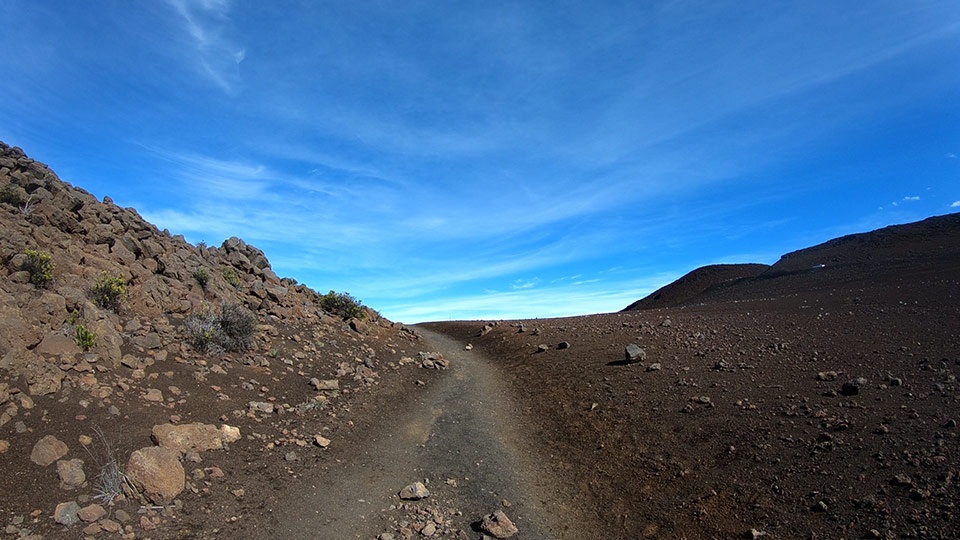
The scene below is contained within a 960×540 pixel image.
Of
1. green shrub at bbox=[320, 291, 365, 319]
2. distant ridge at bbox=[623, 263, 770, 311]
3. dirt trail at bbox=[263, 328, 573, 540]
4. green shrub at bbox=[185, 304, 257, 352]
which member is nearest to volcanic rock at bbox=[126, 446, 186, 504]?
dirt trail at bbox=[263, 328, 573, 540]

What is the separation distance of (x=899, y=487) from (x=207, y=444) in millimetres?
9877

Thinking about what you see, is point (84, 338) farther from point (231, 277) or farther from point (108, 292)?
point (231, 277)

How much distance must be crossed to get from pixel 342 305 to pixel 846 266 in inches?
1346

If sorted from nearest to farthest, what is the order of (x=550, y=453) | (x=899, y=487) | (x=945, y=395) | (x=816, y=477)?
(x=899, y=487), (x=816, y=477), (x=945, y=395), (x=550, y=453)

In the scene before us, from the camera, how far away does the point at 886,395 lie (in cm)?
798

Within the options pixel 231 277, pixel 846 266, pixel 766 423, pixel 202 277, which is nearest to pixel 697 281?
pixel 846 266

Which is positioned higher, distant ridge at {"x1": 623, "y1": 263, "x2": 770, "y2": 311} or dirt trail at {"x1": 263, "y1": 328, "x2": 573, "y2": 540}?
distant ridge at {"x1": 623, "y1": 263, "x2": 770, "y2": 311}

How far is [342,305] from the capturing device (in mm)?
19641

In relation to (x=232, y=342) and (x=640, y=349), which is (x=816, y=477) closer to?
(x=640, y=349)

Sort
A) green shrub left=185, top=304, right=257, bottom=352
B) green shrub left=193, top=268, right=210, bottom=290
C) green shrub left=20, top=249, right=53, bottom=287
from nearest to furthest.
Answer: green shrub left=20, top=249, right=53, bottom=287, green shrub left=185, top=304, right=257, bottom=352, green shrub left=193, top=268, right=210, bottom=290

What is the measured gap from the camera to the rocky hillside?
5992 millimetres

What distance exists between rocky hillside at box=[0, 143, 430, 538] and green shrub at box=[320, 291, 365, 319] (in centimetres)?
339

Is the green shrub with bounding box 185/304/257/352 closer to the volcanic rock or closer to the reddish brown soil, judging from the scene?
the volcanic rock

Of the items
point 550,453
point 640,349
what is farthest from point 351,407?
point 640,349
